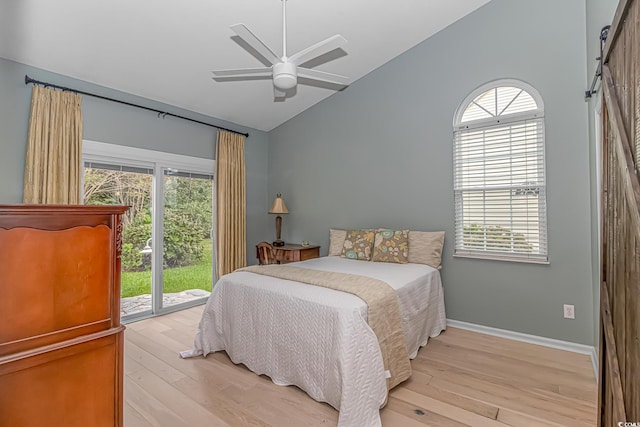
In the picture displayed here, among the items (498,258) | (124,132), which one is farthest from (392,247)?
(124,132)

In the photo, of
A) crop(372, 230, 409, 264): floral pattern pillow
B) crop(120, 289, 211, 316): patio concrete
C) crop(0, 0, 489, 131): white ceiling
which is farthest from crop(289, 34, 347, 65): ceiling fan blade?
crop(120, 289, 211, 316): patio concrete

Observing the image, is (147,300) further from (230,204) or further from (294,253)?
(294,253)

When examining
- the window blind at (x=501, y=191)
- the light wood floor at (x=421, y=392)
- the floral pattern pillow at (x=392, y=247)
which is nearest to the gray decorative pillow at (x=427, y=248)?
the floral pattern pillow at (x=392, y=247)

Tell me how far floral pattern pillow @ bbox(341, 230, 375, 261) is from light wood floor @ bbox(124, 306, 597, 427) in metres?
1.16

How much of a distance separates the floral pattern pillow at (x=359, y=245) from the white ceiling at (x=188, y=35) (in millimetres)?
2054

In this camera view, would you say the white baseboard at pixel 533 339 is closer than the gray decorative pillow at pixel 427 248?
Yes

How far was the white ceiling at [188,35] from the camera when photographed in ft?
8.32

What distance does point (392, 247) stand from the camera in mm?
3414

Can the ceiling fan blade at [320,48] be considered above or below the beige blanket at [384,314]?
above

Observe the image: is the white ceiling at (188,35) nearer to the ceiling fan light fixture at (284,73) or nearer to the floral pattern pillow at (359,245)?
the ceiling fan light fixture at (284,73)

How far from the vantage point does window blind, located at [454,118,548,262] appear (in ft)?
9.73

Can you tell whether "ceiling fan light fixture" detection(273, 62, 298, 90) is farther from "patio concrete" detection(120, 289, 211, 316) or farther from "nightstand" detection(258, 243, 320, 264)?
"patio concrete" detection(120, 289, 211, 316)

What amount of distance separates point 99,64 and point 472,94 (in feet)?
12.4

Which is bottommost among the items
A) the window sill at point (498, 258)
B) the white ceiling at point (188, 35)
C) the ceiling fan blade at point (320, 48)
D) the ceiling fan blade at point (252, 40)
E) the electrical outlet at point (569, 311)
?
the electrical outlet at point (569, 311)
